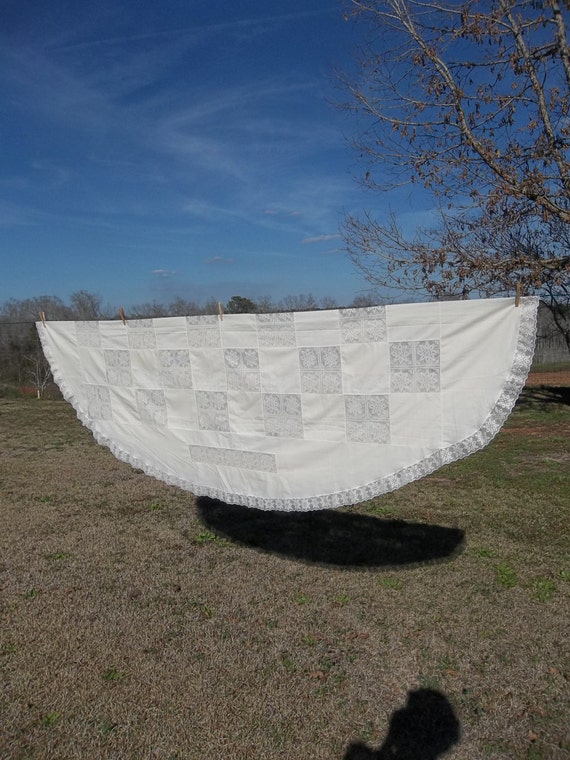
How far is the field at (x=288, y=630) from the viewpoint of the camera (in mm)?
2209

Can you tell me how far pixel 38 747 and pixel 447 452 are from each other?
205cm

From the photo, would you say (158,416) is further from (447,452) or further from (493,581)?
(493,581)

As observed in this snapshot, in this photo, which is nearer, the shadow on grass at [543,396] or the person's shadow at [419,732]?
the person's shadow at [419,732]

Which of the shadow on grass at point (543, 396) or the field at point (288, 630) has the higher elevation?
the field at point (288, 630)

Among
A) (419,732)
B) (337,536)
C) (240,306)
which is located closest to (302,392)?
(240,306)

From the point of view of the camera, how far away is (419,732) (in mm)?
2191

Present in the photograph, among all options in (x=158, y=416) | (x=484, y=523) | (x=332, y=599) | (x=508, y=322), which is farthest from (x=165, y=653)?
(x=484, y=523)

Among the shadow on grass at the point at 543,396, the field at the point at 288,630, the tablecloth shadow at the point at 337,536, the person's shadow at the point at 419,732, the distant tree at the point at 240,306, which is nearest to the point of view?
the person's shadow at the point at 419,732

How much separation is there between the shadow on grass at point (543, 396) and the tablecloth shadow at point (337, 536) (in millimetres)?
7268

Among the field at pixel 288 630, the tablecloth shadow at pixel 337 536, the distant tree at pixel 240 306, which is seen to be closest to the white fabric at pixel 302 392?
the distant tree at pixel 240 306

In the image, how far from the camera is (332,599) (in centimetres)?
326

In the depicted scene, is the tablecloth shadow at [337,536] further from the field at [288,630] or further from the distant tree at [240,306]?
the distant tree at [240,306]

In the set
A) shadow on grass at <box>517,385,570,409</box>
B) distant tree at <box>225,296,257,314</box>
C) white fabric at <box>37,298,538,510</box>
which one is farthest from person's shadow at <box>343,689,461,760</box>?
shadow on grass at <box>517,385,570,409</box>

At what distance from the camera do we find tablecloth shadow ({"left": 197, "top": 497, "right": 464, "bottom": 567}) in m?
3.87
